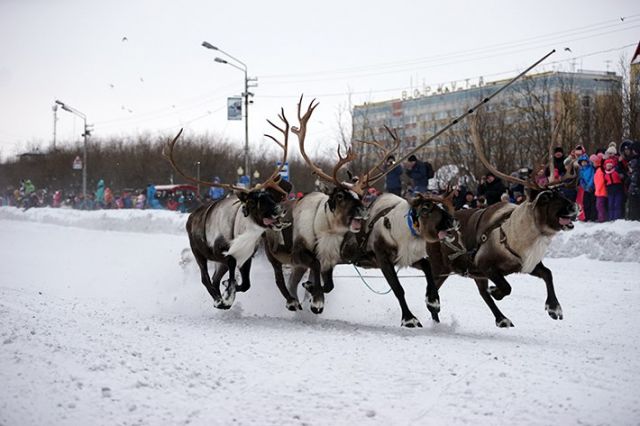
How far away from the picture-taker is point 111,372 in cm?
602

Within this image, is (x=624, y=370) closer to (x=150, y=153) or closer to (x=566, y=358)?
(x=566, y=358)

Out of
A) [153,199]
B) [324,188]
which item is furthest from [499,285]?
[153,199]

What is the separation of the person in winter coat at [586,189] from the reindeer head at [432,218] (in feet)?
26.4

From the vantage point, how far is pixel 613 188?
1656 centimetres

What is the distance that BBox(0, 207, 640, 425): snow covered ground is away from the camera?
541cm

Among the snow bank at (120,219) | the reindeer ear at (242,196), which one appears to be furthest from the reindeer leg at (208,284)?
the snow bank at (120,219)

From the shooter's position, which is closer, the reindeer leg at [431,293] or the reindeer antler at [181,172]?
the reindeer leg at [431,293]

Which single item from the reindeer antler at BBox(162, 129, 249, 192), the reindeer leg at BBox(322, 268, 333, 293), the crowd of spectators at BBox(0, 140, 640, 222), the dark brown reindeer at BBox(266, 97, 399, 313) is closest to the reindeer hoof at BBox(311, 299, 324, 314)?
the dark brown reindeer at BBox(266, 97, 399, 313)

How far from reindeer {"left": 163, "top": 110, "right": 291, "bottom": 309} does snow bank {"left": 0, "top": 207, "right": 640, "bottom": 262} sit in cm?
744

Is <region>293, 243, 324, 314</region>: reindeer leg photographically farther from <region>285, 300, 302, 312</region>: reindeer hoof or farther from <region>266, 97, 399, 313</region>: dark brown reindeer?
<region>285, 300, 302, 312</region>: reindeer hoof

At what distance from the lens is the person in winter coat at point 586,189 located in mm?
16828

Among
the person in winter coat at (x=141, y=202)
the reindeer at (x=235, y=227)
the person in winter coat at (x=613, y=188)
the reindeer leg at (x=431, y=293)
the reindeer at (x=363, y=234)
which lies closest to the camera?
the reindeer at (x=363, y=234)

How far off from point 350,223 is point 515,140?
21.1 metres

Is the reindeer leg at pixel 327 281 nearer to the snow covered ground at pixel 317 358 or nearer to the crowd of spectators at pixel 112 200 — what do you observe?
the snow covered ground at pixel 317 358
